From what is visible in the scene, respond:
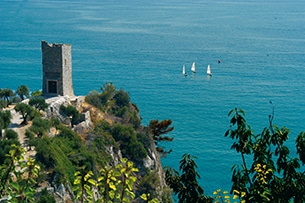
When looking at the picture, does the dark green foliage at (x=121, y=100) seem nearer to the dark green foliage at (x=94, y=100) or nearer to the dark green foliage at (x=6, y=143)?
the dark green foliage at (x=94, y=100)

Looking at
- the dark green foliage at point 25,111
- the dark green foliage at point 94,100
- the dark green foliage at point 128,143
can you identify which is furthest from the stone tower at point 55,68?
the dark green foliage at point 25,111

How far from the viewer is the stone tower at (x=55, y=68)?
38469 millimetres

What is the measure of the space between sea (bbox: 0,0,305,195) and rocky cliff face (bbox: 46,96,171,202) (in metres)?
8.61

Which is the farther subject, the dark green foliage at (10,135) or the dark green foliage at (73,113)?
the dark green foliage at (73,113)

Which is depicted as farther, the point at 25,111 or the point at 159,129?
the point at 159,129

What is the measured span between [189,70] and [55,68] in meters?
46.3

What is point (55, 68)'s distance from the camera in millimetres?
38938

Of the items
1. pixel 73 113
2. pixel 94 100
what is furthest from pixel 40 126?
pixel 94 100

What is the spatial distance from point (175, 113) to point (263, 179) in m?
50.4

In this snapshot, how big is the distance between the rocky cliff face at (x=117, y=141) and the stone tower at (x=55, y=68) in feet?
4.33

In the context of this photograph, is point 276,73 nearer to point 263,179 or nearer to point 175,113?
point 175,113

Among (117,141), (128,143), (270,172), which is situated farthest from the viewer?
(117,141)

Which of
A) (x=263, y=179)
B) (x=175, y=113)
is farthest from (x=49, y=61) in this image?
(x=263, y=179)

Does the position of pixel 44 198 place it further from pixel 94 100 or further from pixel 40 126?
pixel 94 100
